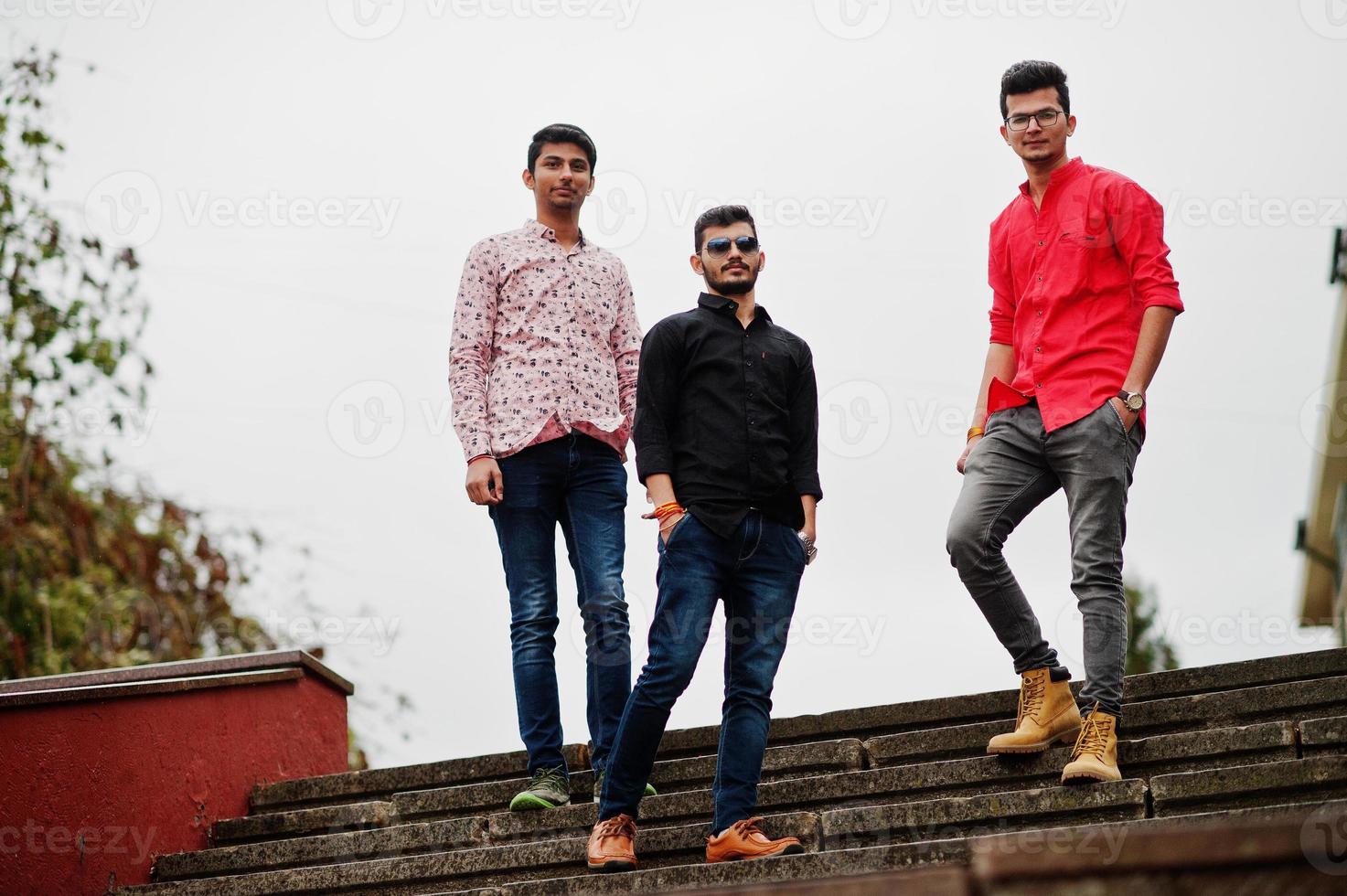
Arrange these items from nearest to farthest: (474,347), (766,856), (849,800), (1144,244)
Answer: (766,856), (1144,244), (849,800), (474,347)

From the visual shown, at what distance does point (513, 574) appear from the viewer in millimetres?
5055

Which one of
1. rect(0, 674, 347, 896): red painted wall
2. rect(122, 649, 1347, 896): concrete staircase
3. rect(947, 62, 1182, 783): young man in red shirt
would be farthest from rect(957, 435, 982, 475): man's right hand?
rect(0, 674, 347, 896): red painted wall

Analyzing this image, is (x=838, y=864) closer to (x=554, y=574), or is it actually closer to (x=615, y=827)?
(x=615, y=827)

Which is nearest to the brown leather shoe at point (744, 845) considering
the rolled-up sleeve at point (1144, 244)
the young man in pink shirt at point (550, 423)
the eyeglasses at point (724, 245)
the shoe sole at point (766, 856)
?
the shoe sole at point (766, 856)

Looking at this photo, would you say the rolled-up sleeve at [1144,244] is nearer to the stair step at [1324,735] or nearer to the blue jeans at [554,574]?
the stair step at [1324,735]

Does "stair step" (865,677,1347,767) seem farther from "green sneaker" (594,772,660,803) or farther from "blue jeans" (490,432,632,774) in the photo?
"blue jeans" (490,432,632,774)

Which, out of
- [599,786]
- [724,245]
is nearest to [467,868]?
[599,786]

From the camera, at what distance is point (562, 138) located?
17.9ft

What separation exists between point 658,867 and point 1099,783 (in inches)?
51.1

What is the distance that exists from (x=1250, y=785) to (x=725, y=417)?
73.2 inches

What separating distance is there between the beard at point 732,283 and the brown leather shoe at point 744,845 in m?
1.66

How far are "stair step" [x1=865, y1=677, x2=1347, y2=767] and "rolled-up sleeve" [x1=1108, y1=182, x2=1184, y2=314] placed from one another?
51.3 inches

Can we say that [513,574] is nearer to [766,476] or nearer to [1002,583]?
[766,476]

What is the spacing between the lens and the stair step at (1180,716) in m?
4.72
